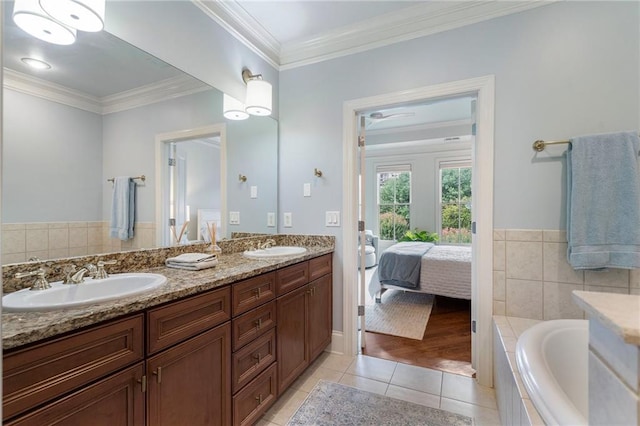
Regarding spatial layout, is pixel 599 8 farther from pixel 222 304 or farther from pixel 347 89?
pixel 222 304

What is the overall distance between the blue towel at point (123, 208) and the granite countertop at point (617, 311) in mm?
1775

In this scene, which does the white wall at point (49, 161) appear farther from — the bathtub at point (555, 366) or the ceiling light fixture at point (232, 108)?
the bathtub at point (555, 366)

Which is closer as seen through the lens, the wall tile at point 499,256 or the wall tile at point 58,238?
the wall tile at point 58,238

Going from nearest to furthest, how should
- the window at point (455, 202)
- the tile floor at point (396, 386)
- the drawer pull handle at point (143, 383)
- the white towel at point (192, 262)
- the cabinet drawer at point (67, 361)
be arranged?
1. the cabinet drawer at point (67, 361)
2. the drawer pull handle at point (143, 383)
3. the white towel at point (192, 262)
4. the tile floor at point (396, 386)
5. the window at point (455, 202)

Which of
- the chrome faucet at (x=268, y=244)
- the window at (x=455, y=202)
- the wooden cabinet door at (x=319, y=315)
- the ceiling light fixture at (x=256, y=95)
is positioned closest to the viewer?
the wooden cabinet door at (x=319, y=315)

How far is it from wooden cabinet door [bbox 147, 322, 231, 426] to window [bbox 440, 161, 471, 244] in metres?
5.27

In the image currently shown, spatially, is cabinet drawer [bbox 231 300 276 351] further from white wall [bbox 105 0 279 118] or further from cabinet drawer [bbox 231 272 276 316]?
white wall [bbox 105 0 279 118]

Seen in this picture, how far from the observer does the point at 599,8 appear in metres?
1.75

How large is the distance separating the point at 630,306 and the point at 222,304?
129 cm

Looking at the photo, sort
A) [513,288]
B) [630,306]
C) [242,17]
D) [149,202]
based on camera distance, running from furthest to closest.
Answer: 1. [242,17]
2. [513,288]
3. [149,202]
4. [630,306]

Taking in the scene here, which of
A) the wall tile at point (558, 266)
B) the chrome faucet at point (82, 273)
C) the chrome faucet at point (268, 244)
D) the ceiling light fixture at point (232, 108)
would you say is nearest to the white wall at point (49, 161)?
the chrome faucet at point (82, 273)

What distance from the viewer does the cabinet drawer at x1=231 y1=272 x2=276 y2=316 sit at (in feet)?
4.58

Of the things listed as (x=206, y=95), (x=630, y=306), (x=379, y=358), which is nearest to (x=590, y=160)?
(x=630, y=306)

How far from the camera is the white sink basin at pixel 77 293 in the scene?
0.88 m
